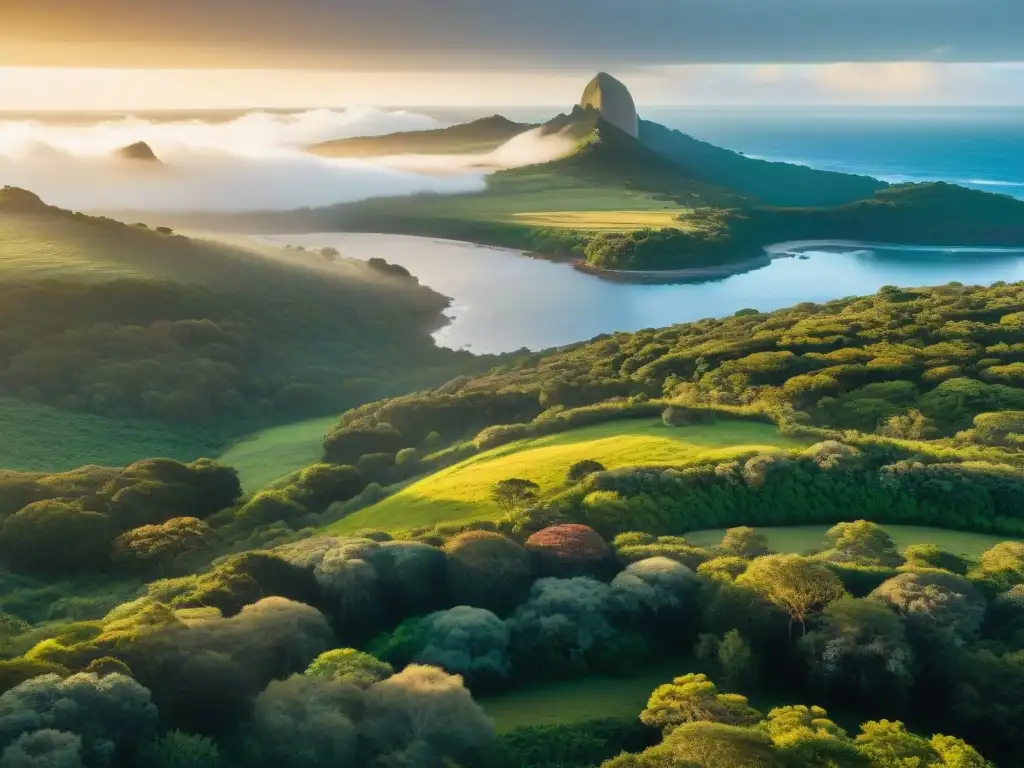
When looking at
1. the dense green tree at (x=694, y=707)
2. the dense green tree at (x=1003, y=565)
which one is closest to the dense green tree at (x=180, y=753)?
the dense green tree at (x=694, y=707)

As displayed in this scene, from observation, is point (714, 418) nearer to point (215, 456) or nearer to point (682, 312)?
point (215, 456)

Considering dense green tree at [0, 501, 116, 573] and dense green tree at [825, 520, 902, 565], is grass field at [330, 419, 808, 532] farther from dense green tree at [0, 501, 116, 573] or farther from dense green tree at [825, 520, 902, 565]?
dense green tree at [0, 501, 116, 573]

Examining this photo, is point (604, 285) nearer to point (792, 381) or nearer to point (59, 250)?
point (59, 250)

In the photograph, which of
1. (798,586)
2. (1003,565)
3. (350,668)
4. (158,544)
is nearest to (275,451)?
(158,544)

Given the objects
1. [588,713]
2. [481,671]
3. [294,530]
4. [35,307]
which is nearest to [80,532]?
[294,530]

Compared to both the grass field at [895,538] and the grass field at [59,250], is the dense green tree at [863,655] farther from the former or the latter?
the grass field at [59,250]

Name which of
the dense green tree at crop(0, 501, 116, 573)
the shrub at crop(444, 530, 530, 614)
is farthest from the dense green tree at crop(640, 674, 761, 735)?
the dense green tree at crop(0, 501, 116, 573)
